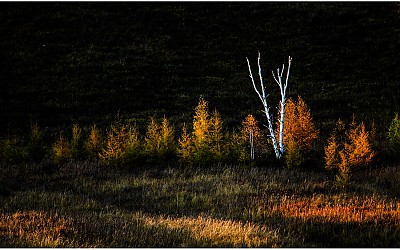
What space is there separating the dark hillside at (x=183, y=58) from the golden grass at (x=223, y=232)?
24.5 metres

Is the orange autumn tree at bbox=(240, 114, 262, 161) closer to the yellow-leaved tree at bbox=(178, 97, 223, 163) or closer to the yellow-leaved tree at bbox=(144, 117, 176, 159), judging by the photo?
the yellow-leaved tree at bbox=(178, 97, 223, 163)

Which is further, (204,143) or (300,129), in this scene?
(300,129)

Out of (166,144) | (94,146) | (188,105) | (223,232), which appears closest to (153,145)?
(166,144)

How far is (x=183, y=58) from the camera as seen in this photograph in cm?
5875

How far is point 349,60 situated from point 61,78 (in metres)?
34.2

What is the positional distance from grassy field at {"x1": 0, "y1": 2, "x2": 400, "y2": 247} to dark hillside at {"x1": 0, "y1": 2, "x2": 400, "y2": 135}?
0.81 ft

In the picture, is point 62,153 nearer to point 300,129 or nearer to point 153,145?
point 153,145

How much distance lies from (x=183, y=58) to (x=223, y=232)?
162ft

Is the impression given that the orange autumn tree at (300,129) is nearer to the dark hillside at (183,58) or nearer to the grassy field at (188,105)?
the grassy field at (188,105)

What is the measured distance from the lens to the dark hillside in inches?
Answer: 1634

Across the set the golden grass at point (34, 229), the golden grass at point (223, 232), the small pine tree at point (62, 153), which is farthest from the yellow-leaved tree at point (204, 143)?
the golden grass at point (34, 229)

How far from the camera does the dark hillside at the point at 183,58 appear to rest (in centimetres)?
4150

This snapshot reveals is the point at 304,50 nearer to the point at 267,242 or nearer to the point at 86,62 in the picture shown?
the point at 86,62

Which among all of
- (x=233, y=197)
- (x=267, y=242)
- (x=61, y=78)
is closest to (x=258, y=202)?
(x=233, y=197)
